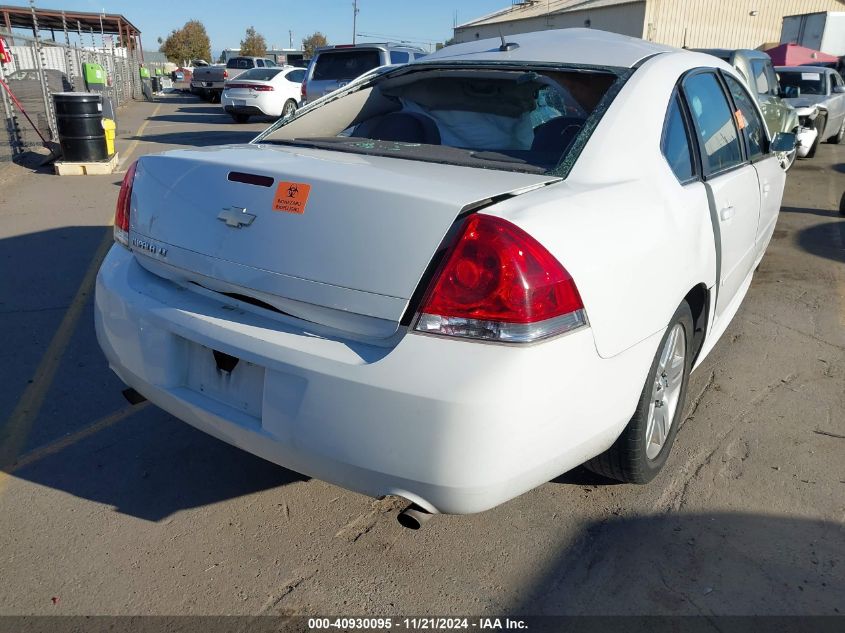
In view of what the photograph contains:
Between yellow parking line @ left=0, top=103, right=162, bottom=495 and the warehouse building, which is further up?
the warehouse building

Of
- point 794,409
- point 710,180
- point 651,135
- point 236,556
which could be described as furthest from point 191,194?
point 794,409

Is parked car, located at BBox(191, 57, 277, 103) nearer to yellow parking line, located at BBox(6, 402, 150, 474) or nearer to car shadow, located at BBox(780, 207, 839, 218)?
car shadow, located at BBox(780, 207, 839, 218)

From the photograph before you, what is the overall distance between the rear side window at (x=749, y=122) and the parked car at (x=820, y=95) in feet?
35.7

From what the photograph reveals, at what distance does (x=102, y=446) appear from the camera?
10.4 ft

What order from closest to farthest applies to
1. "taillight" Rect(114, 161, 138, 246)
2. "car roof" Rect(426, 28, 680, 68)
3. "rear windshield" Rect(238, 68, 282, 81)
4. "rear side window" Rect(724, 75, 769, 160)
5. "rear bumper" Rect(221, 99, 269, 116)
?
1. "taillight" Rect(114, 161, 138, 246)
2. "car roof" Rect(426, 28, 680, 68)
3. "rear side window" Rect(724, 75, 769, 160)
4. "rear bumper" Rect(221, 99, 269, 116)
5. "rear windshield" Rect(238, 68, 282, 81)

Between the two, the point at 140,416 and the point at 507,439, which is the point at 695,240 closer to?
the point at 507,439

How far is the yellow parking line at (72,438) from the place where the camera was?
307 cm

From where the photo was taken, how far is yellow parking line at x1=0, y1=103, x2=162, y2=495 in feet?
10.4

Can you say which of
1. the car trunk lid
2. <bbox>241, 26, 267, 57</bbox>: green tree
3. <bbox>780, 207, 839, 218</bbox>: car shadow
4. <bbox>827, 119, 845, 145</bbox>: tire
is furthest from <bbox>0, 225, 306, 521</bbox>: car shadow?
<bbox>241, 26, 267, 57</bbox>: green tree

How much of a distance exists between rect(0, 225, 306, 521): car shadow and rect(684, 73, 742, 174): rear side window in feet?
7.74

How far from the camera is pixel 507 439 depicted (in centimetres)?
196

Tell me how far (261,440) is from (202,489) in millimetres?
840

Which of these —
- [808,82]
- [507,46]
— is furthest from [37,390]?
[808,82]

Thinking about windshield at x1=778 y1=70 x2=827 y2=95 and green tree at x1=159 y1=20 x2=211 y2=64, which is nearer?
windshield at x1=778 y1=70 x2=827 y2=95
